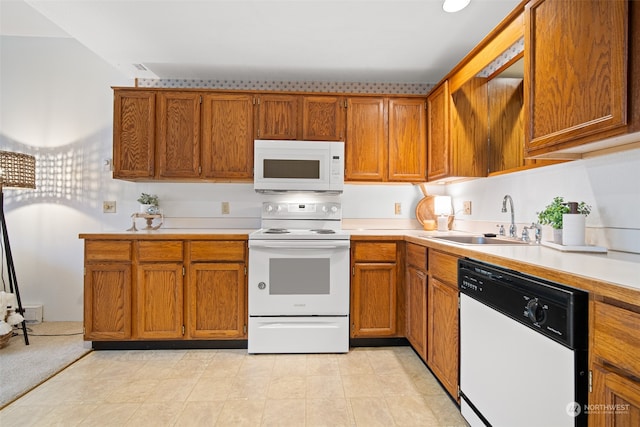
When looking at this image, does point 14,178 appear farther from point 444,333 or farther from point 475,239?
point 475,239

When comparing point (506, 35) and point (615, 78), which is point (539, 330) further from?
point (506, 35)

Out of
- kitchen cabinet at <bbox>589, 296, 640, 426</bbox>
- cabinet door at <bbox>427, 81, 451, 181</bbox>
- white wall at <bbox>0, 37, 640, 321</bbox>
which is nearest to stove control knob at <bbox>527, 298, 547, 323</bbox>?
kitchen cabinet at <bbox>589, 296, 640, 426</bbox>

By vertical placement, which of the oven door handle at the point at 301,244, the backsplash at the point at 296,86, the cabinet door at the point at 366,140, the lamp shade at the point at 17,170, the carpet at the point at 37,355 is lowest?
the carpet at the point at 37,355

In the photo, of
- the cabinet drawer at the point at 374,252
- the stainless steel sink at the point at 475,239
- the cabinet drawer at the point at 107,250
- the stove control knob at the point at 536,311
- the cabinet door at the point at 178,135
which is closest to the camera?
the stove control knob at the point at 536,311

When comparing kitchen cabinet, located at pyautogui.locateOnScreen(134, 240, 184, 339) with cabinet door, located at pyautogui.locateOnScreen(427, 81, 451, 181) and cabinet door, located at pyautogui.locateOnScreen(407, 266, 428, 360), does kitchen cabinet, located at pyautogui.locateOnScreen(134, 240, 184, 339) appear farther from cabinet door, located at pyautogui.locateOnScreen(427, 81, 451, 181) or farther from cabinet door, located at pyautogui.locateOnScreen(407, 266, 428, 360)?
cabinet door, located at pyautogui.locateOnScreen(427, 81, 451, 181)

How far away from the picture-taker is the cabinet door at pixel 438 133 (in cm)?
244

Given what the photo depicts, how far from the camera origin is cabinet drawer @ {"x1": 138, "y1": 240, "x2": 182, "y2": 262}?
7.78ft

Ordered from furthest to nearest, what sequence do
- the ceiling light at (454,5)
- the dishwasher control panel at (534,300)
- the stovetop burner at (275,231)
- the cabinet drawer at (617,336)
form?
the stovetop burner at (275,231)
the ceiling light at (454,5)
the dishwasher control panel at (534,300)
the cabinet drawer at (617,336)

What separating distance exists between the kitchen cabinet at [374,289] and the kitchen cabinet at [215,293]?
0.86 m

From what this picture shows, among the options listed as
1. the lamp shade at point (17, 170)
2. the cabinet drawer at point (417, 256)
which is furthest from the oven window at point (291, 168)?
the lamp shade at point (17, 170)

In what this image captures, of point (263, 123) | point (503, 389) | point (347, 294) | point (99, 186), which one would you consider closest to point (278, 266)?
point (347, 294)

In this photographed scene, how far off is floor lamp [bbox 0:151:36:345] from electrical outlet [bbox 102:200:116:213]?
1.72 ft

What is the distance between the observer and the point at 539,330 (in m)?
1.02

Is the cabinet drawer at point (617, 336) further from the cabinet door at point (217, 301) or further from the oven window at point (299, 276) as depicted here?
the cabinet door at point (217, 301)
